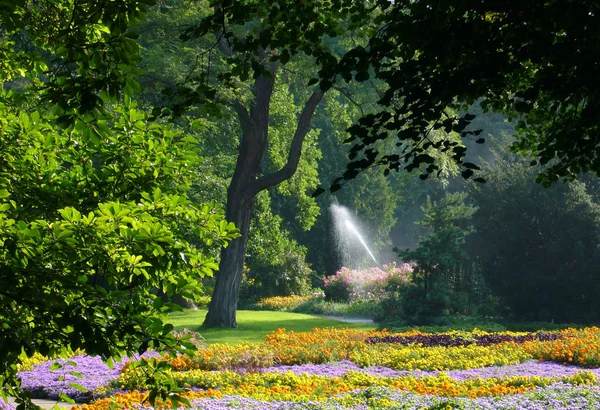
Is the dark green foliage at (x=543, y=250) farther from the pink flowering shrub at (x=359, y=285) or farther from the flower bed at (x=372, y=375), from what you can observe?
the flower bed at (x=372, y=375)

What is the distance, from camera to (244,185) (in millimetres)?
20578

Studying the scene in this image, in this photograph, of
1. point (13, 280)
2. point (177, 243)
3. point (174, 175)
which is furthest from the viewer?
point (174, 175)

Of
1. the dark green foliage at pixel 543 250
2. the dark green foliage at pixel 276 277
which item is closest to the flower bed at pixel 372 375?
the dark green foliage at pixel 543 250

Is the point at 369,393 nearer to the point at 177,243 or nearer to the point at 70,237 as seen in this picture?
the point at 177,243

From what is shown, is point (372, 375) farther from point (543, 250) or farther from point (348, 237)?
point (348, 237)

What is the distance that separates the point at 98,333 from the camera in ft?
12.5

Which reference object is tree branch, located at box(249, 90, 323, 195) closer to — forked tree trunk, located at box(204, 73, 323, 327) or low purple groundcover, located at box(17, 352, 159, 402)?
forked tree trunk, located at box(204, 73, 323, 327)

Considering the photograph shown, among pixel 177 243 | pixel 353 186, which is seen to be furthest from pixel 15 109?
pixel 353 186

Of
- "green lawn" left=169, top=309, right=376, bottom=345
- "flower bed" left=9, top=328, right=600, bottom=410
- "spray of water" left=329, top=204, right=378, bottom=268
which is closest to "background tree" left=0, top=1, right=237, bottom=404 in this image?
"flower bed" left=9, top=328, right=600, bottom=410

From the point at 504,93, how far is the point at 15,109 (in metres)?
4.11

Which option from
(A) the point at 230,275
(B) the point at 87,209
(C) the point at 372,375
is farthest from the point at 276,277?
(B) the point at 87,209

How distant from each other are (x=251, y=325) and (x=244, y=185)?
404 cm

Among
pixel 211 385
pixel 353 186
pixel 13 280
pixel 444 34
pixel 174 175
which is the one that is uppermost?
pixel 353 186

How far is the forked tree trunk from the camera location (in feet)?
66.4
